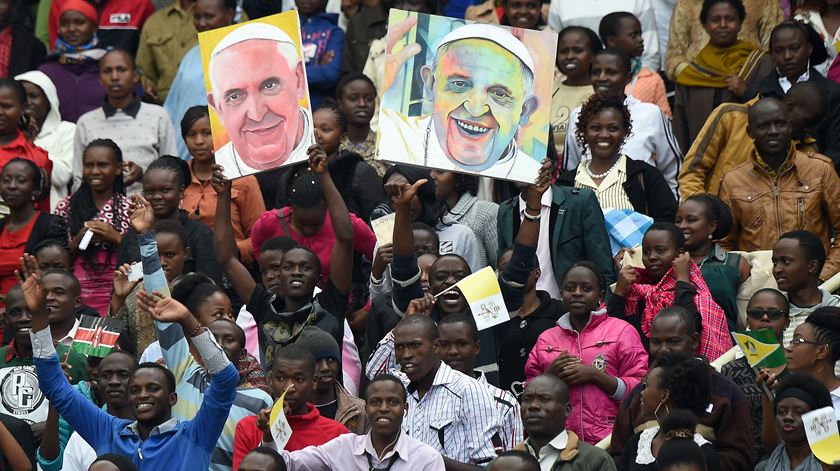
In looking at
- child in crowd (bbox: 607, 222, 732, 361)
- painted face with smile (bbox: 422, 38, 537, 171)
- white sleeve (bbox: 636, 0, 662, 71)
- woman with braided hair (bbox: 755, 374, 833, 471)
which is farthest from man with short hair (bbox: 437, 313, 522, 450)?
white sleeve (bbox: 636, 0, 662, 71)

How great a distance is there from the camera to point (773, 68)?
1445 centimetres

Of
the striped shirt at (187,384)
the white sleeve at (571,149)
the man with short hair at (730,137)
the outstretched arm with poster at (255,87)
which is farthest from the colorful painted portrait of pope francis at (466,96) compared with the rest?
the striped shirt at (187,384)

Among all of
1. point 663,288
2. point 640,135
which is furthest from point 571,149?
point 663,288

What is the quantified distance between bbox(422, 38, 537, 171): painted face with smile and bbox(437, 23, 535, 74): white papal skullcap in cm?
3

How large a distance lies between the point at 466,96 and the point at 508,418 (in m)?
2.93

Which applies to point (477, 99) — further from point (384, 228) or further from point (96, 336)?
point (96, 336)

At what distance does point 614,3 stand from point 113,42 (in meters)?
4.45

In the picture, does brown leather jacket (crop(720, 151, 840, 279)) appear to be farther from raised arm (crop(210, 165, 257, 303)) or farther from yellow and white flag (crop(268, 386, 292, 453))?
yellow and white flag (crop(268, 386, 292, 453))

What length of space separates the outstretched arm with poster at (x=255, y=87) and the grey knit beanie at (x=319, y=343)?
2.15 m

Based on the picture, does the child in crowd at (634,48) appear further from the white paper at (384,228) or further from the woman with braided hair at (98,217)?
the woman with braided hair at (98,217)

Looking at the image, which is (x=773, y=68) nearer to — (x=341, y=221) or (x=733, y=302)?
(x=733, y=302)

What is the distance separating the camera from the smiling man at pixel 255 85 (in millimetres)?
12516

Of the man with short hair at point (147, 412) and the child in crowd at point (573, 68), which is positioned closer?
the man with short hair at point (147, 412)

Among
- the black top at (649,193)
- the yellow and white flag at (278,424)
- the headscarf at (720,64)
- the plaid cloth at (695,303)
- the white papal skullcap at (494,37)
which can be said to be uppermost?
the white papal skullcap at (494,37)
